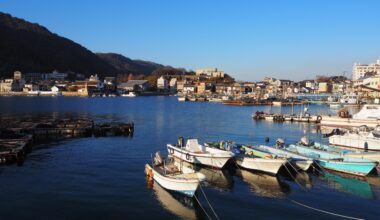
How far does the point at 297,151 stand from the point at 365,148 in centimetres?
727

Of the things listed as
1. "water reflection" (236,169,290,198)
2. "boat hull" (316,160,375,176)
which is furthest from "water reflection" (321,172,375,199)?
"water reflection" (236,169,290,198)

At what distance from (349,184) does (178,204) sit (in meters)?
10.1

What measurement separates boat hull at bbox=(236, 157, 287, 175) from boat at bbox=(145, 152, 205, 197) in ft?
15.0

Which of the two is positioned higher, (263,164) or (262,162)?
(262,162)

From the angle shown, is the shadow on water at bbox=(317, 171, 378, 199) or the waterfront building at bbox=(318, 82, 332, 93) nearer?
the shadow on water at bbox=(317, 171, 378, 199)

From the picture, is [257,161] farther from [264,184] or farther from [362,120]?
[362,120]

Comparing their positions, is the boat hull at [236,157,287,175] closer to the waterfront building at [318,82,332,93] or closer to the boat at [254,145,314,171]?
the boat at [254,145,314,171]

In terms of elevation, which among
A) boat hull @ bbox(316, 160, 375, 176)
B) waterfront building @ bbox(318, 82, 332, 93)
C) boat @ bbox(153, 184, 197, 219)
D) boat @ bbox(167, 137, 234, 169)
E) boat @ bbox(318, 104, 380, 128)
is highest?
waterfront building @ bbox(318, 82, 332, 93)

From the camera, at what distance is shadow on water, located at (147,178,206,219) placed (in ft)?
57.2

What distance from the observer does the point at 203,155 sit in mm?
24906

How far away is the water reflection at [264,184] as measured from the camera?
20656 mm

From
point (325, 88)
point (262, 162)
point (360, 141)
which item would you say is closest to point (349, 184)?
point (262, 162)

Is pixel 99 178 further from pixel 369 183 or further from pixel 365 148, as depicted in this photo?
pixel 365 148

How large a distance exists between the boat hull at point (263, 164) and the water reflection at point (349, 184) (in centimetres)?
270
